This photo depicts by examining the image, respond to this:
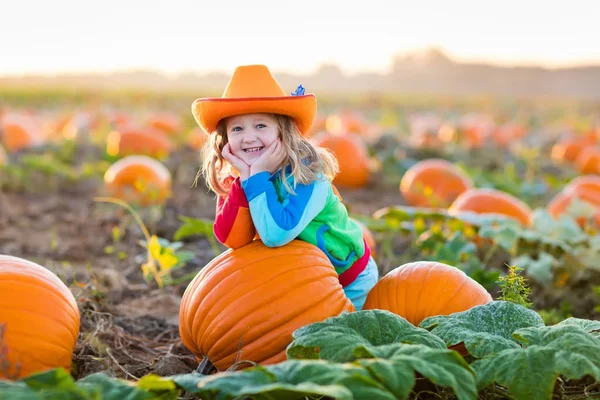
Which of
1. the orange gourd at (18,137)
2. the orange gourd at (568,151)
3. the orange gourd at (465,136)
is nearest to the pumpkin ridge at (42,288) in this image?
the orange gourd at (18,137)

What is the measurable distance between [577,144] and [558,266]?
7.29m

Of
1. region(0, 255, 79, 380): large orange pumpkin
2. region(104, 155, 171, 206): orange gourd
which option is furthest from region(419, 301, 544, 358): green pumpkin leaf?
region(104, 155, 171, 206): orange gourd

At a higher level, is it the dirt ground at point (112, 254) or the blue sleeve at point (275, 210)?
the blue sleeve at point (275, 210)

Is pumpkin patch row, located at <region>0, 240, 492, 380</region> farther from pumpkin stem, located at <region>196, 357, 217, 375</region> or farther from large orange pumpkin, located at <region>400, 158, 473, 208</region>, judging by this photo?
large orange pumpkin, located at <region>400, 158, 473, 208</region>

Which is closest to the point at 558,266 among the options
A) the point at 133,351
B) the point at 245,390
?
the point at 133,351

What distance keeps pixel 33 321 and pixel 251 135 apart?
112cm

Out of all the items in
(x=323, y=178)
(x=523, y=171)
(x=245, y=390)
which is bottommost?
(x=523, y=171)

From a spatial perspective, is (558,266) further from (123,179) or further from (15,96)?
(15,96)

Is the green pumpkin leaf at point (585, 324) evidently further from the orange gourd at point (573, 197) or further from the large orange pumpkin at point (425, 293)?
the orange gourd at point (573, 197)

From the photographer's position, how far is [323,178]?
10.1 ft

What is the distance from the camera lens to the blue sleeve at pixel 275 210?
9.39 ft

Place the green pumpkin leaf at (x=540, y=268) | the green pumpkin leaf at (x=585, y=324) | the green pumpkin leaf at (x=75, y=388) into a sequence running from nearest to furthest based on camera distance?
the green pumpkin leaf at (x=75, y=388) → the green pumpkin leaf at (x=585, y=324) → the green pumpkin leaf at (x=540, y=268)

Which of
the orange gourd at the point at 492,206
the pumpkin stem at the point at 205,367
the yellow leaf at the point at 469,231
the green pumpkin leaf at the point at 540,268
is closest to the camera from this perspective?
the pumpkin stem at the point at 205,367

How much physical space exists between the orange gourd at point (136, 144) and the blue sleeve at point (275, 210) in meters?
Answer: 5.98
